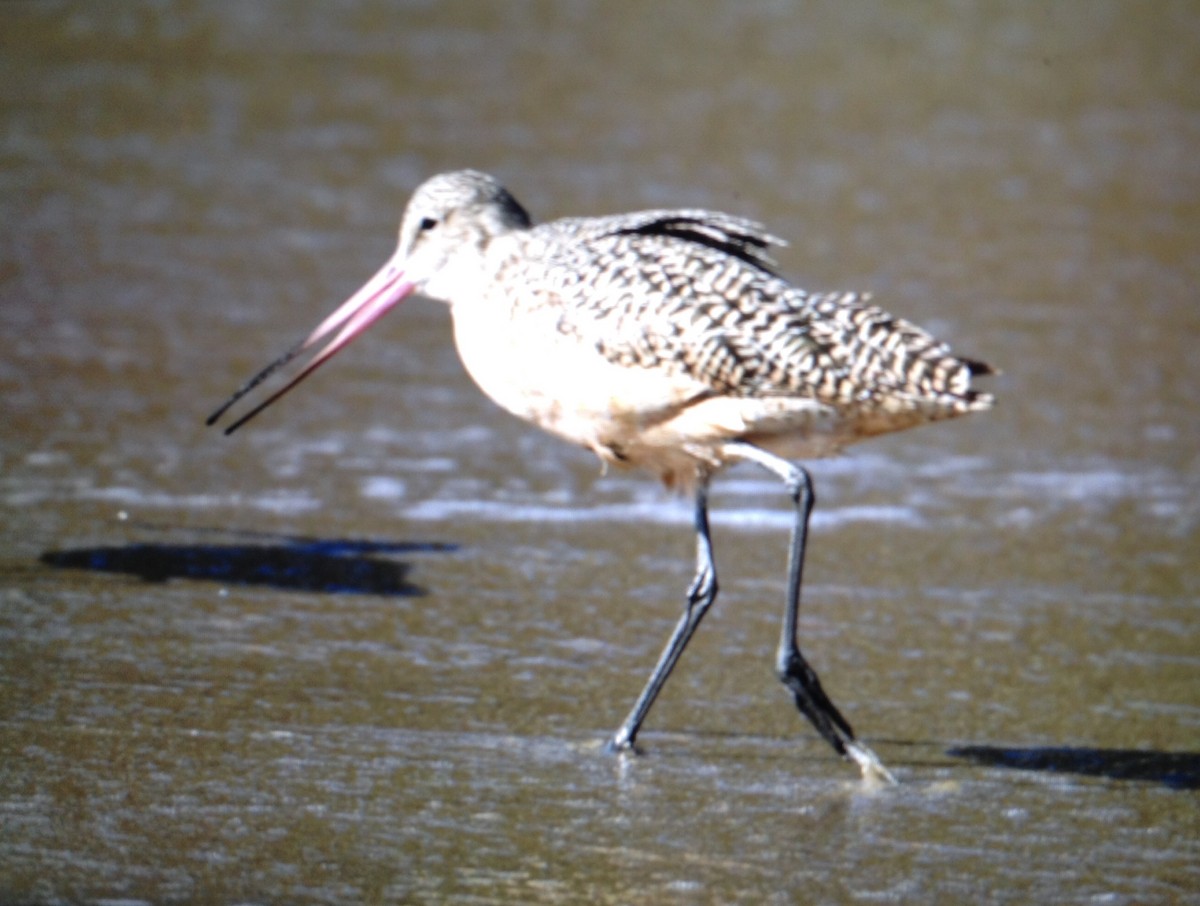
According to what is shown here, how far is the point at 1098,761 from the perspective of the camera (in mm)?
4676

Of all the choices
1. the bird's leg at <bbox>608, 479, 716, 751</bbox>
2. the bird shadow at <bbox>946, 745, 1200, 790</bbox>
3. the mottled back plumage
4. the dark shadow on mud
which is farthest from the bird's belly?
the dark shadow on mud

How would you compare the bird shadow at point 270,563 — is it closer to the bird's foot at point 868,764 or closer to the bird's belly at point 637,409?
the bird's belly at point 637,409

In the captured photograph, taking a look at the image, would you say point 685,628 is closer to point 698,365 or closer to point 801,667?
point 801,667

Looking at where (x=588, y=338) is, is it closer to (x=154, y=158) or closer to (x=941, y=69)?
(x=154, y=158)

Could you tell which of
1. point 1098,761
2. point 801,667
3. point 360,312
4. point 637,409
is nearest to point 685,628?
point 801,667

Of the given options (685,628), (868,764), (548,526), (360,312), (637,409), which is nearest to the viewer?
(868,764)

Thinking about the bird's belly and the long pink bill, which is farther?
the long pink bill

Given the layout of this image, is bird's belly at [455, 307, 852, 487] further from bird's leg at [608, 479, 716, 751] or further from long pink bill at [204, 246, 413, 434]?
long pink bill at [204, 246, 413, 434]

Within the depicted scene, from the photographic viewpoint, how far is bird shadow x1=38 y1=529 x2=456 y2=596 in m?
5.61

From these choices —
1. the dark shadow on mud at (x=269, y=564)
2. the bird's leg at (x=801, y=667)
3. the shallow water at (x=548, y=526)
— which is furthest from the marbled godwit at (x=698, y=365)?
the dark shadow on mud at (x=269, y=564)

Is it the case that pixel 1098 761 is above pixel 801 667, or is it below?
below

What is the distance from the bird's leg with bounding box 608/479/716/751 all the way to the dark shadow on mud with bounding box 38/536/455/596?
40.8 inches

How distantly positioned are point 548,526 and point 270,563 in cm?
89

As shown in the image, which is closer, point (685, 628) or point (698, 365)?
point (698, 365)
